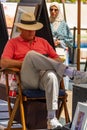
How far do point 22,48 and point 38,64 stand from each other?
436mm

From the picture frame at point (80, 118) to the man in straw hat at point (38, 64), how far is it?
50 centimetres

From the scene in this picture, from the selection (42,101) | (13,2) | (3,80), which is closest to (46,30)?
(3,80)

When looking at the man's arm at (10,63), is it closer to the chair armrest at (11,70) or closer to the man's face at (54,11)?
the chair armrest at (11,70)

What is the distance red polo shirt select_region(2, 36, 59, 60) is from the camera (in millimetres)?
5236

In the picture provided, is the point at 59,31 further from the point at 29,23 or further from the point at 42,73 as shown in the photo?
the point at 42,73

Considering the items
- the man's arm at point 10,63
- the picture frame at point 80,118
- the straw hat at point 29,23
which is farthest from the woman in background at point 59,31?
the picture frame at point 80,118

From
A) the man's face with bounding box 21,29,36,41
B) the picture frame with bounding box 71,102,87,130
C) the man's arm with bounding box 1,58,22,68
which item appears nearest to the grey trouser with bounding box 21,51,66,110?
the man's arm with bounding box 1,58,22,68

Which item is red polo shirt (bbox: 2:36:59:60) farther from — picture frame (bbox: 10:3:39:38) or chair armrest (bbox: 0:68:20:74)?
picture frame (bbox: 10:3:39:38)

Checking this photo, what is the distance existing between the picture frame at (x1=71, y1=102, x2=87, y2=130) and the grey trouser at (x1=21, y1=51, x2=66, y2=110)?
82 centimetres

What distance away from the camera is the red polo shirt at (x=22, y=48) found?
5.24 metres

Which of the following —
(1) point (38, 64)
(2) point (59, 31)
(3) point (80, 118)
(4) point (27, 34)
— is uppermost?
(4) point (27, 34)

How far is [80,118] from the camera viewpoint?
12.8 ft

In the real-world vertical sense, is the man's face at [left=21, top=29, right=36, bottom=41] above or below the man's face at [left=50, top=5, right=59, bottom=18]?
above

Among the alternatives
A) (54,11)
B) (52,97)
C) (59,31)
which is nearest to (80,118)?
(52,97)
